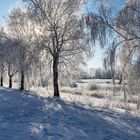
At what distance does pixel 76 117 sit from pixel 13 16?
67.7 feet

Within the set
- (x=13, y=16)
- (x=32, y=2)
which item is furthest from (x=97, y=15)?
(x=13, y=16)

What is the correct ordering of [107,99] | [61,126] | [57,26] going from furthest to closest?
[107,99]
[57,26]
[61,126]

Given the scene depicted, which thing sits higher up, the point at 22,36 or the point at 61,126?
the point at 22,36

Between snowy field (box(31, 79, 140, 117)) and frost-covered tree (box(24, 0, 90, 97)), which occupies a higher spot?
frost-covered tree (box(24, 0, 90, 97))

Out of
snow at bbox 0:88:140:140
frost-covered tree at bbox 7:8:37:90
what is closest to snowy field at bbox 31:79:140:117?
frost-covered tree at bbox 7:8:37:90

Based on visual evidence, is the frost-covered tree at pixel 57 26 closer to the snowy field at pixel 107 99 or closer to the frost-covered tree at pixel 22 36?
the frost-covered tree at pixel 22 36

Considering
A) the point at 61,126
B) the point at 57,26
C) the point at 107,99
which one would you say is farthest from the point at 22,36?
the point at 61,126

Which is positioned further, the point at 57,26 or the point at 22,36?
the point at 22,36

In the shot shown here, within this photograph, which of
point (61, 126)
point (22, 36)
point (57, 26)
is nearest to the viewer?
point (61, 126)

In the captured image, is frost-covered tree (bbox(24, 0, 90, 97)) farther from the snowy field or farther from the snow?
the snow

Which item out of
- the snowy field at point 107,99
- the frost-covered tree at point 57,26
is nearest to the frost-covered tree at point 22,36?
the frost-covered tree at point 57,26

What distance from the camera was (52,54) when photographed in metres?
25.0

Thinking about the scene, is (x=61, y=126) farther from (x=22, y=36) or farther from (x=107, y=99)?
(x=22, y=36)

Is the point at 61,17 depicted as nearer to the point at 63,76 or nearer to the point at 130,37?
the point at 63,76
